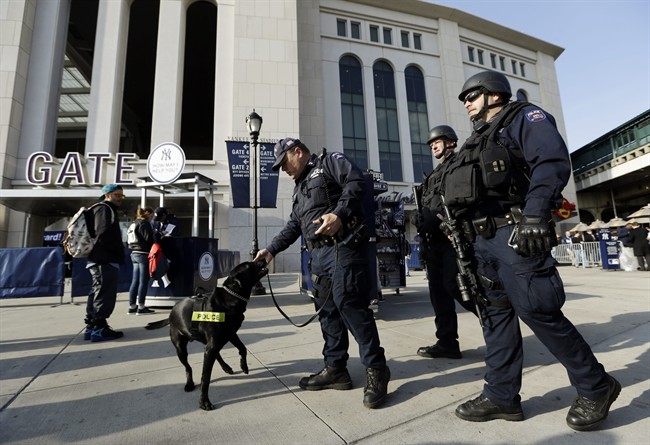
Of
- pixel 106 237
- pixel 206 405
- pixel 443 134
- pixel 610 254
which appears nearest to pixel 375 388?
pixel 206 405

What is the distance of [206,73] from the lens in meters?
24.9

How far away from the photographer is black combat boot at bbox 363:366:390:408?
207cm

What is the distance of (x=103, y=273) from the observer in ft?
13.1

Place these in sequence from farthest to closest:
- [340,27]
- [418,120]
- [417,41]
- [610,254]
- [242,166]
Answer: [417,41] → [418,120] → [340,27] → [610,254] → [242,166]

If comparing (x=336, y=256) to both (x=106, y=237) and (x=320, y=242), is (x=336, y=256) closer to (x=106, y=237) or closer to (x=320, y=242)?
(x=320, y=242)

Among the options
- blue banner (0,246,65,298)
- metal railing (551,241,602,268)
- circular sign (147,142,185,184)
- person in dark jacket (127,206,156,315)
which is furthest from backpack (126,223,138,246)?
metal railing (551,241,602,268)

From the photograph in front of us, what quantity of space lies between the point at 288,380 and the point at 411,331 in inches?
80.2

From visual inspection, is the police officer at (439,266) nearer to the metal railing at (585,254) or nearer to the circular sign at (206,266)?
the circular sign at (206,266)

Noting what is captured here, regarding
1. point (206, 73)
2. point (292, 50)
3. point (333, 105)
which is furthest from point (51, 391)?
point (206, 73)

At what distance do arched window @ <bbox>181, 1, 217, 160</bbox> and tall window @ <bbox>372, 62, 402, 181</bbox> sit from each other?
1152cm

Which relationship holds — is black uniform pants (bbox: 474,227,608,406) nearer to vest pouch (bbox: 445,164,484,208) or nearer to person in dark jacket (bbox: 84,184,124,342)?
vest pouch (bbox: 445,164,484,208)

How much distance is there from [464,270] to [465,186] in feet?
1.94

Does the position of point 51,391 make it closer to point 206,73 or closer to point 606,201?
point 206,73

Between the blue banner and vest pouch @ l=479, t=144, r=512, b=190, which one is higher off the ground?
vest pouch @ l=479, t=144, r=512, b=190
